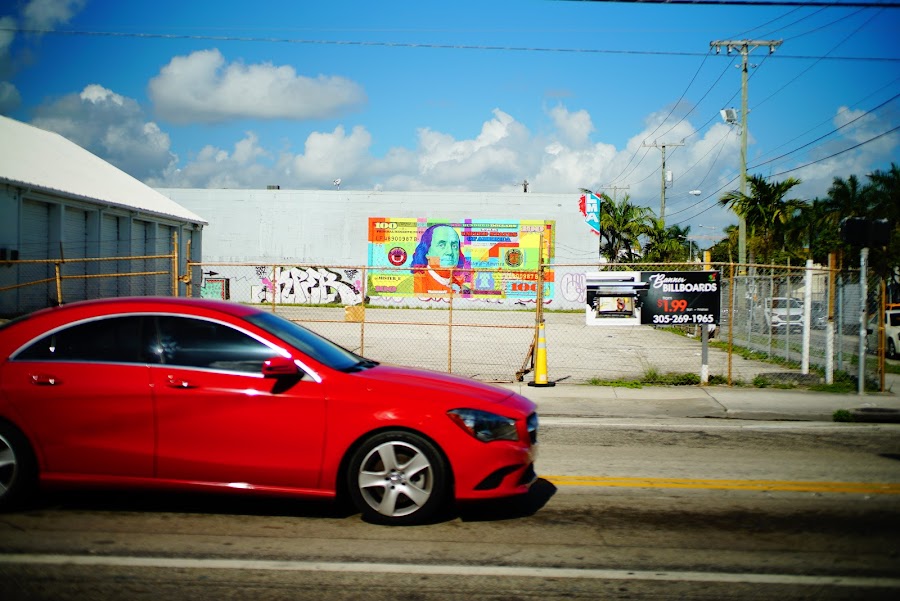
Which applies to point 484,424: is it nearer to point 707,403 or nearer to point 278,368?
point 278,368

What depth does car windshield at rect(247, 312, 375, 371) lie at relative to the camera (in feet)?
19.1

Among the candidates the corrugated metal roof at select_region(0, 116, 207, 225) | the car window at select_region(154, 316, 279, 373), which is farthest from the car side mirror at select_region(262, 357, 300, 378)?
the corrugated metal roof at select_region(0, 116, 207, 225)

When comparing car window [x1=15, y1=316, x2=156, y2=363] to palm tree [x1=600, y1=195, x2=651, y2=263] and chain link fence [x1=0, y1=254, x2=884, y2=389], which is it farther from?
palm tree [x1=600, y1=195, x2=651, y2=263]

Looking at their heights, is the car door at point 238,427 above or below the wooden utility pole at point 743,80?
below

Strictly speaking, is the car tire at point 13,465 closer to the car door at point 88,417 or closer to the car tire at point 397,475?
the car door at point 88,417

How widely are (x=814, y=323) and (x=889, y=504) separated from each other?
11861 millimetres

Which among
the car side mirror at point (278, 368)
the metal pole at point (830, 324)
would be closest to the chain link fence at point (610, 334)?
the metal pole at point (830, 324)

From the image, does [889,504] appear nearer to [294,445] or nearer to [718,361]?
[294,445]

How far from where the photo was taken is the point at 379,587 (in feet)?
14.3

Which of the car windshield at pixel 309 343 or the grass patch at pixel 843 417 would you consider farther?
the grass patch at pixel 843 417

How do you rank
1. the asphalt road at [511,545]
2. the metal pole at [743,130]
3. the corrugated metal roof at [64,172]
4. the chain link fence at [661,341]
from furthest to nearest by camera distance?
the metal pole at [743,130] → the corrugated metal roof at [64,172] → the chain link fence at [661,341] → the asphalt road at [511,545]

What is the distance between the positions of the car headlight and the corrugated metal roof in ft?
69.8

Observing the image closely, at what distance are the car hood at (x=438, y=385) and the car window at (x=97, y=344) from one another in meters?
1.66

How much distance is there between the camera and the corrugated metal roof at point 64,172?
24625 millimetres
